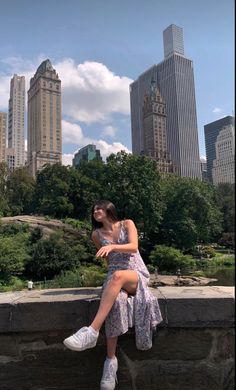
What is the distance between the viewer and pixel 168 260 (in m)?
34.8

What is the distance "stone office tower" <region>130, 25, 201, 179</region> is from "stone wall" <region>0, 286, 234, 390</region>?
306ft

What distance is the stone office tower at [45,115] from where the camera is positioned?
114m

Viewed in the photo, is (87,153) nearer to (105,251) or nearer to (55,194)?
(55,194)

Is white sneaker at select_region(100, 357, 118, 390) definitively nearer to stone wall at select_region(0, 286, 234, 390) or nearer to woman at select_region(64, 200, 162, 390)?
woman at select_region(64, 200, 162, 390)

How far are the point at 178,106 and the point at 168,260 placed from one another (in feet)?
254

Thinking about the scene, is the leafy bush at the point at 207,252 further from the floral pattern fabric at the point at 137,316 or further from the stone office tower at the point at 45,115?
the stone office tower at the point at 45,115

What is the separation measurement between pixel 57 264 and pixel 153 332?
95.7ft

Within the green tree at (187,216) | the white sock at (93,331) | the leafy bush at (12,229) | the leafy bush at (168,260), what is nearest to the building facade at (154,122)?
the green tree at (187,216)

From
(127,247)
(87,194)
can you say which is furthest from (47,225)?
(127,247)

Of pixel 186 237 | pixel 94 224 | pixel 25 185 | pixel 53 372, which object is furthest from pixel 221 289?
pixel 25 185

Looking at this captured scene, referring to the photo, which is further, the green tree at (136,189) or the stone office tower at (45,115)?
the stone office tower at (45,115)

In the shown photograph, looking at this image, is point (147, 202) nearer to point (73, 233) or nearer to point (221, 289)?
point (73, 233)

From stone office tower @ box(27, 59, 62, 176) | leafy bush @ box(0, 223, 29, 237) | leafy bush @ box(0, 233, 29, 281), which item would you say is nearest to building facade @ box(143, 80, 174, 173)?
stone office tower @ box(27, 59, 62, 176)

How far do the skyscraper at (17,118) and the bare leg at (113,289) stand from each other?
12893 centimetres
